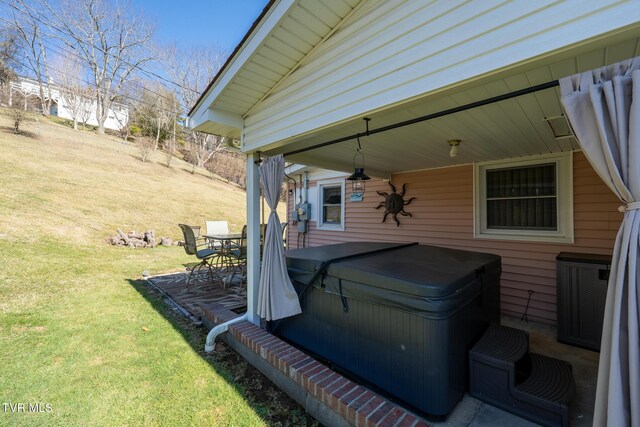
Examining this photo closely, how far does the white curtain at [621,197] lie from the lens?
108 centimetres

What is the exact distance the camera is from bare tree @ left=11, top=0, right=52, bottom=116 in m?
14.0

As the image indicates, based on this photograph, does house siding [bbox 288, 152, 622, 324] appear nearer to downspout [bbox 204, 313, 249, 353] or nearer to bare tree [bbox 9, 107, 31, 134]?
downspout [bbox 204, 313, 249, 353]

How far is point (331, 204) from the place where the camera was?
6.86 metres

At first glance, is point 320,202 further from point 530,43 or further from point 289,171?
point 530,43

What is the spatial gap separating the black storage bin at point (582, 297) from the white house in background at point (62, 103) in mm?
27682

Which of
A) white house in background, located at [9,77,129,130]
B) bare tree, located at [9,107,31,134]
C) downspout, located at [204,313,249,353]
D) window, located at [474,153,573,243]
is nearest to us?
downspout, located at [204,313,249,353]

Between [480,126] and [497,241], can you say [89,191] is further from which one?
[497,241]

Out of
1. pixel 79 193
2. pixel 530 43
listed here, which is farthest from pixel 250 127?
pixel 79 193

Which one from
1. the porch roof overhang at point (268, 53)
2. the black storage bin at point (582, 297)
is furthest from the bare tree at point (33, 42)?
the black storage bin at point (582, 297)

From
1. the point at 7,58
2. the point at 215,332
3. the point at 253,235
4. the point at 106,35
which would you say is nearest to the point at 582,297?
the point at 253,235

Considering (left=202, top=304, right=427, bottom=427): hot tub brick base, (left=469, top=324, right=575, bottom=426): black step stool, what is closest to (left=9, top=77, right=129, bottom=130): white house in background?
(left=202, top=304, right=427, bottom=427): hot tub brick base

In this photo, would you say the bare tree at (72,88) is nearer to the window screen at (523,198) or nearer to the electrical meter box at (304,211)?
the electrical meter box at (304,211)

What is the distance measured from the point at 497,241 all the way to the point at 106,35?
79.4ft

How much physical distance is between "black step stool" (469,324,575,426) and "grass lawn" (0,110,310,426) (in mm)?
1457
